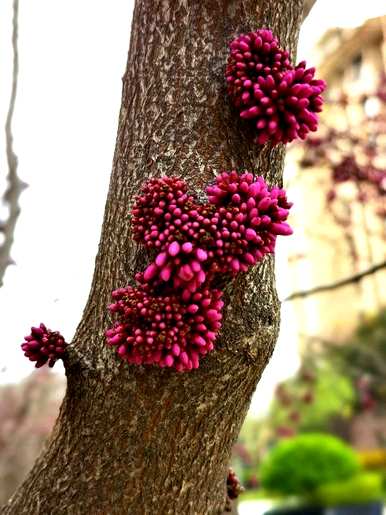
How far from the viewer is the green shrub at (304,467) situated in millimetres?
8219

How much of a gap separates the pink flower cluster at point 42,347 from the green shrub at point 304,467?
7.83 metres

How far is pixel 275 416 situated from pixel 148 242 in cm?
972

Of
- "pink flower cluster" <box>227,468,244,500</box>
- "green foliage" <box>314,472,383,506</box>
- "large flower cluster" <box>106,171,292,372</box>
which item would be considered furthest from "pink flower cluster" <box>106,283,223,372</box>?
"green foliage" <box>314,472,383,506</box>

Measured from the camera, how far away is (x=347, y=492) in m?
8.42

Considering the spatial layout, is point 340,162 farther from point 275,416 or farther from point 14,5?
point 275,416

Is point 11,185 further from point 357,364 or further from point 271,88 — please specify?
point 357,364

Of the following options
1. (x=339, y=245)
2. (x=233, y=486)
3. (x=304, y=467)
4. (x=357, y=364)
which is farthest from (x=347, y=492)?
(x=233, y=486)

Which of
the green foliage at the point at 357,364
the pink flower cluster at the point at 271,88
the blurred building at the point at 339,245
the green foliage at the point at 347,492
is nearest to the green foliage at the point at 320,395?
the blurred building at the point at 339,245

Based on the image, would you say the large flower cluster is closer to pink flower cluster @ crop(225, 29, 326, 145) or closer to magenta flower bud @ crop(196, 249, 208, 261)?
magenta flower bud @ crop(196, 249, 208, 261)

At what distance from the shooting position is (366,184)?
12.2 feet

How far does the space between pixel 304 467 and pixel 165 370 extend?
7920mm

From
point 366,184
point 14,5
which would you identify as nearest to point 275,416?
point 366,184

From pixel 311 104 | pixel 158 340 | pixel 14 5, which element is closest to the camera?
pixel 158 340

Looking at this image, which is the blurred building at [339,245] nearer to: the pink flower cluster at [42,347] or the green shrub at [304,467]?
the green shrub at [304,467]
